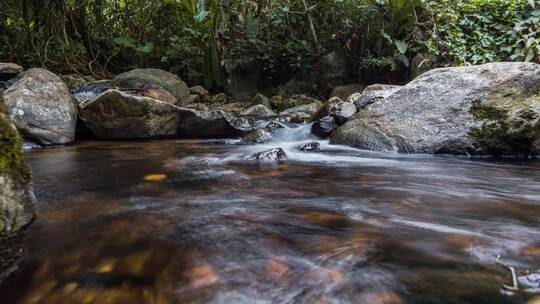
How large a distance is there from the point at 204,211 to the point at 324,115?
3981mm

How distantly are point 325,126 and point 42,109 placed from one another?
387 cm

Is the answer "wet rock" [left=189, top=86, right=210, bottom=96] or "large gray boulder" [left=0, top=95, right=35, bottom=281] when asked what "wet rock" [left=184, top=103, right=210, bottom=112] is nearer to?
"wet rock" [left=189, top=86, right=210, bottom=96]

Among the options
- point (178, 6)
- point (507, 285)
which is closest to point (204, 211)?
point (507, 285)

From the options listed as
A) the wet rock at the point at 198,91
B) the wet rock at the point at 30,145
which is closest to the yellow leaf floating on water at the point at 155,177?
the wet rock at the point at 30,145

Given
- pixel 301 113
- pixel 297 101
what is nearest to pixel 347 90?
pixel 297 101

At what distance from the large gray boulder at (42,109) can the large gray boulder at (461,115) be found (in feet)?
12.7

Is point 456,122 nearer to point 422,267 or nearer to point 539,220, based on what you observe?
point 539,220

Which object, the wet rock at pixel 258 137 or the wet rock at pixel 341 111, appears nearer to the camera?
the wet rock at pixel 341 111

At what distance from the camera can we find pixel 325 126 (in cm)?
550

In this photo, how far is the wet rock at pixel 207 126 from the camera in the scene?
599 centimetres

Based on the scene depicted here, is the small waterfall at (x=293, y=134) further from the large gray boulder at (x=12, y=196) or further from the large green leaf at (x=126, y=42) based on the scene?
the large green leaf at (x=126, y=42)

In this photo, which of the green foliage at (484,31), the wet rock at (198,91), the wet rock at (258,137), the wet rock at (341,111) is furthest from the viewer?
the wet rock at (198,91)

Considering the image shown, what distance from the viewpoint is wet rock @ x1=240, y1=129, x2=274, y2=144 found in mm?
5414

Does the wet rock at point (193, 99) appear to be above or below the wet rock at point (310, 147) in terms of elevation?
above
